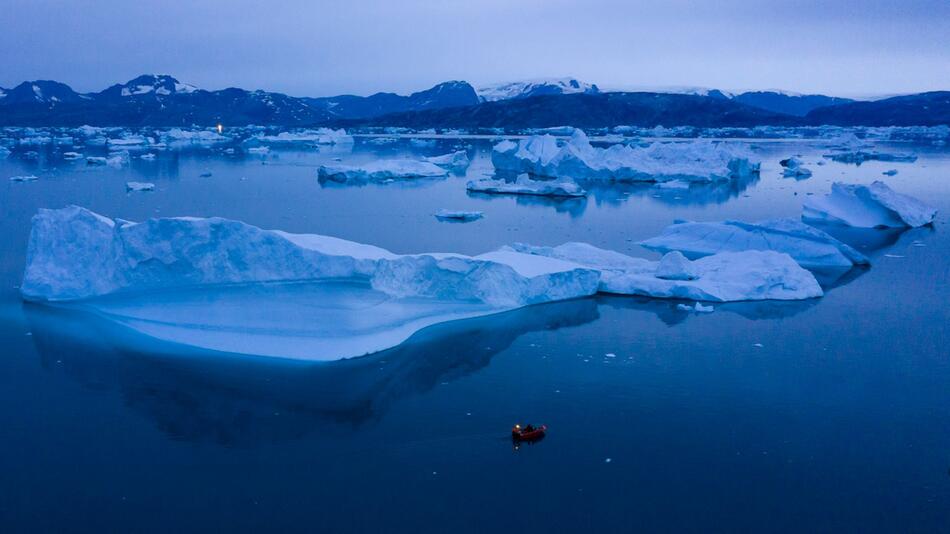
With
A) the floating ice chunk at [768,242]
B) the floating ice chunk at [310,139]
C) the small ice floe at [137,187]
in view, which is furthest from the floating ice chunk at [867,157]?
the floating ice chunk at [310,139]

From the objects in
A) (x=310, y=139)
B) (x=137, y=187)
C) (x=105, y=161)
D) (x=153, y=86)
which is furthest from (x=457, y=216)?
(x=153, y=86)

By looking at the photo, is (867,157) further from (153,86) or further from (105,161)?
(153,86)

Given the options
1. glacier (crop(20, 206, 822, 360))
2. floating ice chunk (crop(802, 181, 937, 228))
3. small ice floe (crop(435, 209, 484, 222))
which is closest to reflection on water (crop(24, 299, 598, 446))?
glacier (crop(20, 206, 822, 360))

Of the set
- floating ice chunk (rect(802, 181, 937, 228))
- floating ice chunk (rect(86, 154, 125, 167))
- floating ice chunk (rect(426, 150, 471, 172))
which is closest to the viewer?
floating ice chunk (rect(802, 181, 937, 228))

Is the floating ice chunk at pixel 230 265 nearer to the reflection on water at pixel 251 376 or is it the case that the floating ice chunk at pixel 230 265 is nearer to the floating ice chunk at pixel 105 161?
the reflection on water at pixel 251 376

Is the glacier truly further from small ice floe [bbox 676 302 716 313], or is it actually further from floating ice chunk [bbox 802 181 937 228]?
floating ice chunk [bbox 802 181 937 228]

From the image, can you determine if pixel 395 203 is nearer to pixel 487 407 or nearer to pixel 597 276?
pixel 597 276
